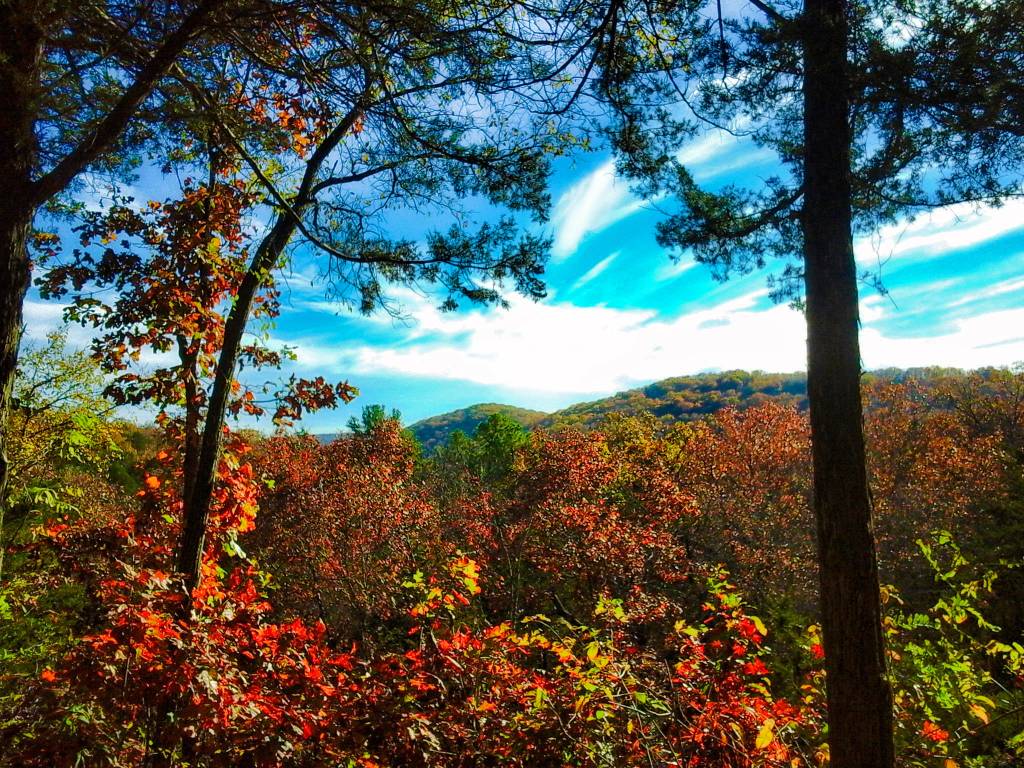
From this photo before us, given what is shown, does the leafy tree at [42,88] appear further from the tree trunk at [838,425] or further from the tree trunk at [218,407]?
the tree trunk at [838,425]

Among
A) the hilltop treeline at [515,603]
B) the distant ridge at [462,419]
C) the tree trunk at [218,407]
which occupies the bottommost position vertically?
the hilltop treeline at [515,603]

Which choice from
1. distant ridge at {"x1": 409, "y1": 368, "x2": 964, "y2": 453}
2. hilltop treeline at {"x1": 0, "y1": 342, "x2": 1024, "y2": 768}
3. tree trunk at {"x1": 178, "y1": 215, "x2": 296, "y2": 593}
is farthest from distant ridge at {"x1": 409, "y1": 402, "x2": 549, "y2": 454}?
tree trunk at {"x1": 178, "y1": 215, "x2": 296, "y2": 593}

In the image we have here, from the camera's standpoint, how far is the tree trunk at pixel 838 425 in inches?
112

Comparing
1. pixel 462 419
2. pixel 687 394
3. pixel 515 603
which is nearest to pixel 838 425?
pixel 515 603

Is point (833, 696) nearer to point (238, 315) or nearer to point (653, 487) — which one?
point (238, 315)

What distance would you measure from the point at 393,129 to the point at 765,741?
14.3ft

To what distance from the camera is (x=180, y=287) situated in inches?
195

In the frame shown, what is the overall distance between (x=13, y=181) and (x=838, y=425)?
14.5 ft

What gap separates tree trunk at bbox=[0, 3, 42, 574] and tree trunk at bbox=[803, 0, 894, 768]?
4.02 m

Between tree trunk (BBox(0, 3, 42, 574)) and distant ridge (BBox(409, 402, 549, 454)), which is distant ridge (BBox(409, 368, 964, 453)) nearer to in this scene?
distant ridge (BBox(409, 402, 549, 454))

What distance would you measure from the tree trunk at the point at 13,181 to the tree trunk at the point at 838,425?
4025 mm

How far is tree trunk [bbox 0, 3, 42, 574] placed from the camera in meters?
2.70

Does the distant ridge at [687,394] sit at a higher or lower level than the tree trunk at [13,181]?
higher

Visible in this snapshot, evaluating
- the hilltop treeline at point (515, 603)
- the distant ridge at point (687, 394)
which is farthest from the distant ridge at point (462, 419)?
the hilltop treeline at point (515, 603)
